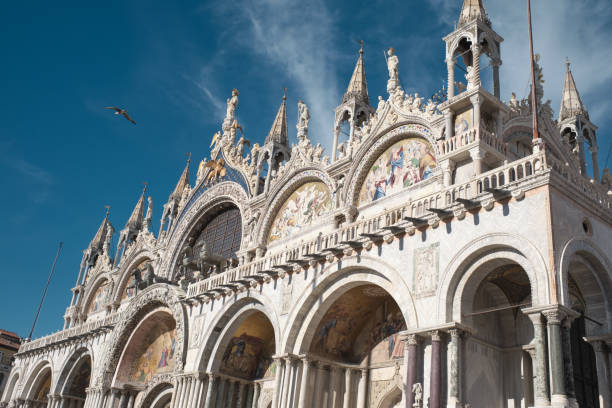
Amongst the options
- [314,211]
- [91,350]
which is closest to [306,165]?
[314,211]

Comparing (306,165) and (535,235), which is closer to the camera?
(535,235)

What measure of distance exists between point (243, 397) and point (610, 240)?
12.7 m

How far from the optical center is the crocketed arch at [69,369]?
29.3 metres

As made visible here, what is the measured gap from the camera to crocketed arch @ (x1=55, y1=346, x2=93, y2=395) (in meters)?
29.3

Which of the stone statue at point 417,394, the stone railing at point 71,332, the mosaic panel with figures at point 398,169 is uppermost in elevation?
the mosaic panel with figures at point 398,169

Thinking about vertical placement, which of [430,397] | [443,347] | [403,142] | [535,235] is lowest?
[430,397]

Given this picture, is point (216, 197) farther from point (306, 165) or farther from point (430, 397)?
point (430, 397)

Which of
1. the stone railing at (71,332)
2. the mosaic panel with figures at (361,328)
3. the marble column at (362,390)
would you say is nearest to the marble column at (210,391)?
the mosaic panel with figures at (361,328)

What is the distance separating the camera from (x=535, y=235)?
11.8 metres

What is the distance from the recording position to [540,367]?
35.8 ft

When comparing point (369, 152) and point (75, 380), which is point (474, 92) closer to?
point (369, 152)

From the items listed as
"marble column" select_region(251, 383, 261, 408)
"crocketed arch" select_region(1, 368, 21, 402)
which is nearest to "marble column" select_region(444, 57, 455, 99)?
"marble column" select_region(251, 383, 261, 408)

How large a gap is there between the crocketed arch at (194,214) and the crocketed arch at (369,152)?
26.2 ft

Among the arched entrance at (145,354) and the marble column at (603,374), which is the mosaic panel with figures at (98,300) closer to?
the arched entrance at (145,354)
